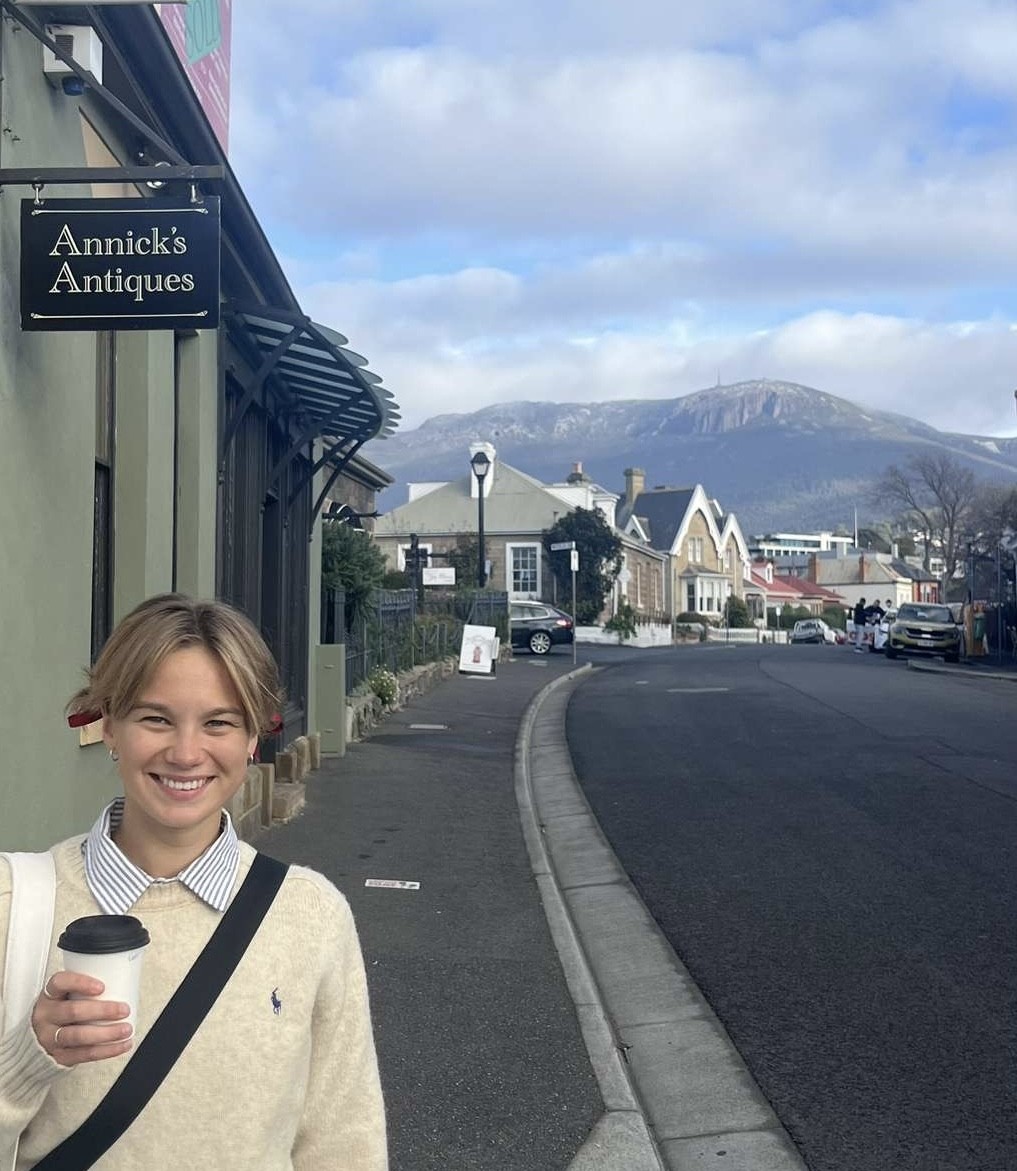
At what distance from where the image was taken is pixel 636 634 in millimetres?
52000

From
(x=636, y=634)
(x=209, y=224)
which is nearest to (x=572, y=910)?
(x=209, y=224)

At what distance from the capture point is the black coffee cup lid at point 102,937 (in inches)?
65.3

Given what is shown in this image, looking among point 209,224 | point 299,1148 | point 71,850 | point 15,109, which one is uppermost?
point 15,109

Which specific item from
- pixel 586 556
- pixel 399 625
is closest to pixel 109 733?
pixel 399 625

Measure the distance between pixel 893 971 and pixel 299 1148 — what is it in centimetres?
470

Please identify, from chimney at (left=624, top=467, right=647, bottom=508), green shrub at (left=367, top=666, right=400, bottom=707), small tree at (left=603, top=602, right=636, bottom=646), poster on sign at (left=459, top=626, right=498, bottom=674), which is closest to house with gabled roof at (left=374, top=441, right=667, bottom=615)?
small tree at (left=603, top=602, right=636, bottom=646)

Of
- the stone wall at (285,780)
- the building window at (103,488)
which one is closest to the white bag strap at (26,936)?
the stone wall at (285,780)

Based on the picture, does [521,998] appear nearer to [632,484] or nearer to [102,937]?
[102,937]

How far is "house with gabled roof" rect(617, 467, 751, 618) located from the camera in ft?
240

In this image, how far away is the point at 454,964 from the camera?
630 cm

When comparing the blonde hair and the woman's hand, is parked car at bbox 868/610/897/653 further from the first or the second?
the woman's hand

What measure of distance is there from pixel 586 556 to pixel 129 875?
5277 cm

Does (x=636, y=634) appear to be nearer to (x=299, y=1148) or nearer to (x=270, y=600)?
(x=270, y=600)

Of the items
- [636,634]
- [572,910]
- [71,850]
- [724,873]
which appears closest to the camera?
[71,850]
